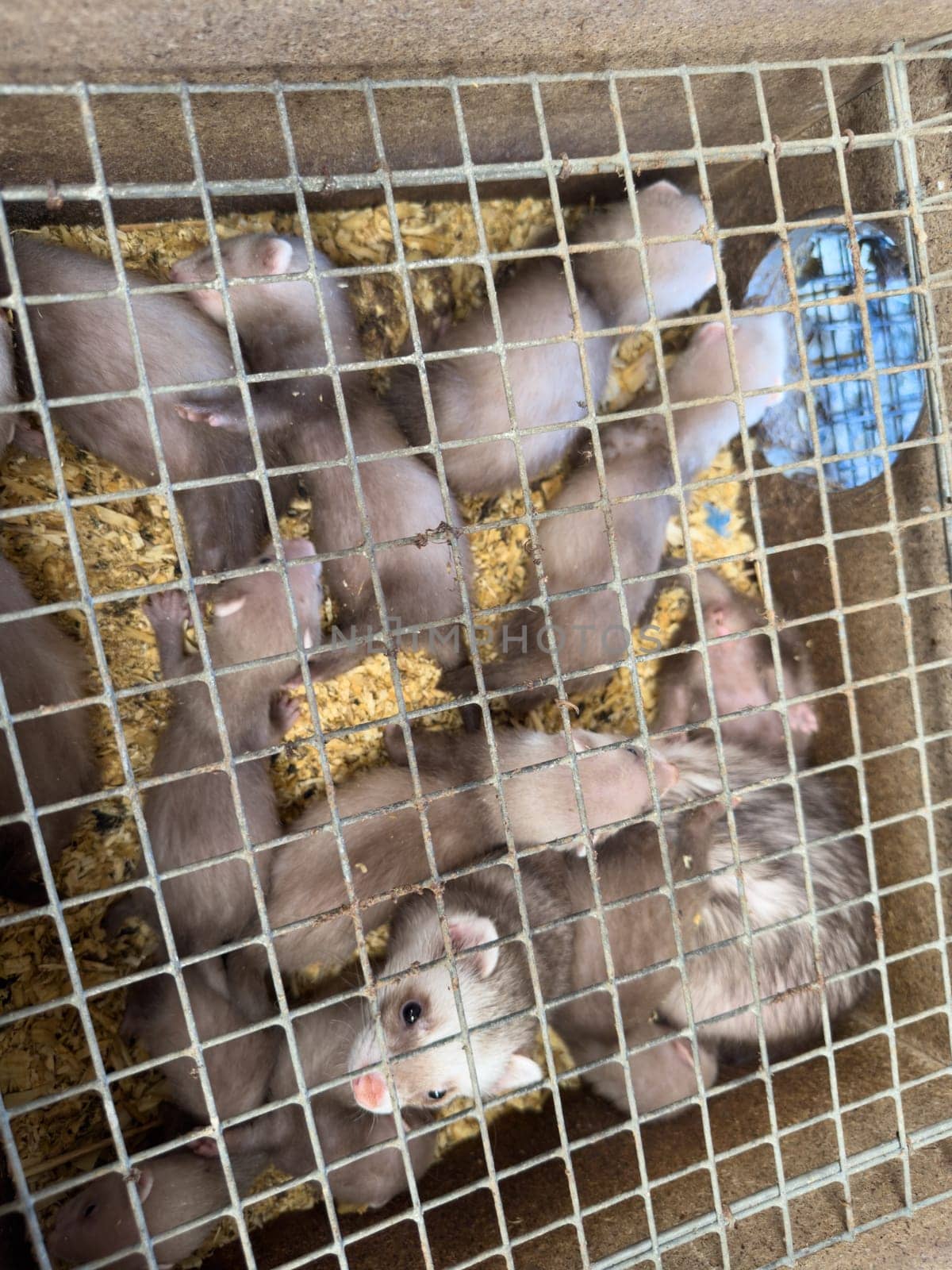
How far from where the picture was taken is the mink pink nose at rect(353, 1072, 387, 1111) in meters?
2.22

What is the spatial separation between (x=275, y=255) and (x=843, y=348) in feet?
6.00

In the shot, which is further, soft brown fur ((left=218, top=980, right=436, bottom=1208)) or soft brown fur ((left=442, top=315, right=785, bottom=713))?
soft brown fur ((left=442, top=315, right=785, bottom=713))

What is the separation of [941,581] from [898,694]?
406 millimetres

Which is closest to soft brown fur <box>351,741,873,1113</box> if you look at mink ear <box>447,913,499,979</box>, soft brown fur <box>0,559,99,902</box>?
mink ear <box>447,913,499,979</box>

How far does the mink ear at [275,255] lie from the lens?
2.47 metres

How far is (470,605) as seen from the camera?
77.5 inches

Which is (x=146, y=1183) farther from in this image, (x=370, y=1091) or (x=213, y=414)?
(x=213, y=414)

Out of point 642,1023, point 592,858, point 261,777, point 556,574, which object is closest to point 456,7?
point 556,574

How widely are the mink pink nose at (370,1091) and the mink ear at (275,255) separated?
6.95ft

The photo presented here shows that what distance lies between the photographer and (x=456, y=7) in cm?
181

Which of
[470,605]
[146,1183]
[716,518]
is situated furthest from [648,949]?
[716,518]

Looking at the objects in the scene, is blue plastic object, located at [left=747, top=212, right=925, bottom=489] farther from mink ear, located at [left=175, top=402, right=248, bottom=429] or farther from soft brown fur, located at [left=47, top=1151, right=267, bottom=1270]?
soft brown fur, located at [left=47, top=1151, right=267, bottom=1270]

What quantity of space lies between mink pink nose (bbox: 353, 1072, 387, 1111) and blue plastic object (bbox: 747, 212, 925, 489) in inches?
83.2

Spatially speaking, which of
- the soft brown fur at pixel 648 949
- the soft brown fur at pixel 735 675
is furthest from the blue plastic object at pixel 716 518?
the soft brown fur at pixel 648 949
